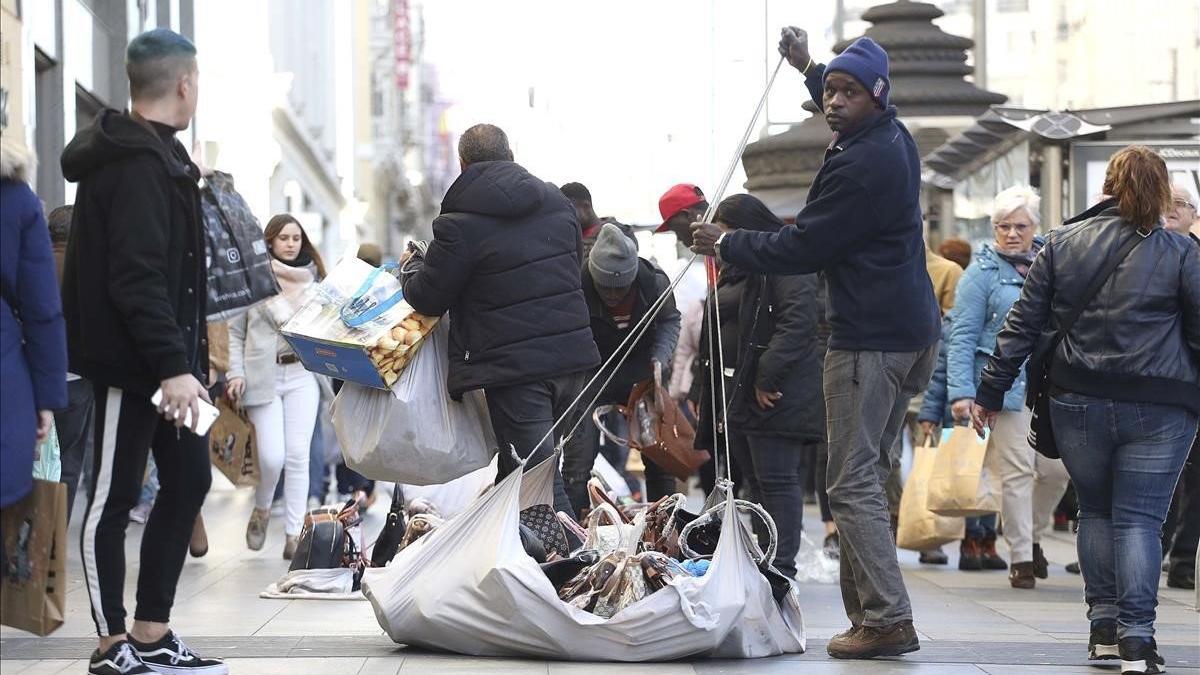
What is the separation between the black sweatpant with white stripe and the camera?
5773 mm

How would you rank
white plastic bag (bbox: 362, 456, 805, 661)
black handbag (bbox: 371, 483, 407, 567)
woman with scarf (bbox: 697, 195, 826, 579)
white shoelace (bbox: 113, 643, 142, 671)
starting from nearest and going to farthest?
white shoelace (bbox: 113, 643, 142, 671) < white plastic bag (bbox: 362, 456, 805, 661) < woman with scarf (bbox: 697, 195, 826, 579) < black handbag (bbox: 371, 483, 407, 567)

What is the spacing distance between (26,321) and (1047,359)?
346 centimetres

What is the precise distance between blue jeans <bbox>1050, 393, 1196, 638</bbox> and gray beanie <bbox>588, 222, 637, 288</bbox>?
2.91 meters

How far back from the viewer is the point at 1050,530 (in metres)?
13.0

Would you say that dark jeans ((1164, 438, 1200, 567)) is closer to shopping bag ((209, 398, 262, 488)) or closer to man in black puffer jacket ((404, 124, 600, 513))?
man in black puffer jacket ((404, 124, 600, 513))

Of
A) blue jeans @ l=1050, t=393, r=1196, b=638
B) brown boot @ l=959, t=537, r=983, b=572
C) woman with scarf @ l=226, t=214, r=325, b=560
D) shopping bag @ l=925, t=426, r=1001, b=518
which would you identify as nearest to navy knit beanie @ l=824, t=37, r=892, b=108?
blue jeans @ l=1050, t=393, r=1196, b=638

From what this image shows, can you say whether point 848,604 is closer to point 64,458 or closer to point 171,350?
point 171,350

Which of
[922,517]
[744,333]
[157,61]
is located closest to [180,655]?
[157,61]

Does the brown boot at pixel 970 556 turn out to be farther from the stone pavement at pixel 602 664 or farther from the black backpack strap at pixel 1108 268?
the black backpack strap at pixel 1108 268

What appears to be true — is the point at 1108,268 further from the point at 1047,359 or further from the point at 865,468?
the point at 865,468

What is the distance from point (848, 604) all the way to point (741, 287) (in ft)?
7.89

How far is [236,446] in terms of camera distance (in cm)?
1084

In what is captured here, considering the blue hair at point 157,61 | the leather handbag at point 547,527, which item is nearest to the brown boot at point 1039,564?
the leather handbag at point 547,527

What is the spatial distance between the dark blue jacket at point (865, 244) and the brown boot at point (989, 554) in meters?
4.11
